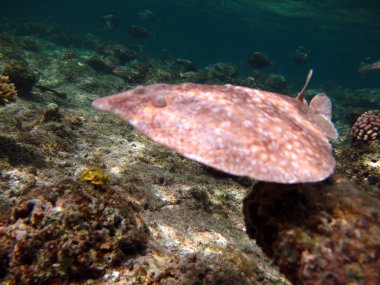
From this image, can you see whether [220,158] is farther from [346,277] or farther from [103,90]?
[103,90]

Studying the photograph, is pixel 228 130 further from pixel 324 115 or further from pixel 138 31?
pixel 138 31

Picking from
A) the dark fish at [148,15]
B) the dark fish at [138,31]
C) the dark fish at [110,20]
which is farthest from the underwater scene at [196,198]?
the dark fish at [148,15]

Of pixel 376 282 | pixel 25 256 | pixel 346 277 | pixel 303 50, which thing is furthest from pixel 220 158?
pixel 303 50

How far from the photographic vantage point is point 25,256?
264 cm

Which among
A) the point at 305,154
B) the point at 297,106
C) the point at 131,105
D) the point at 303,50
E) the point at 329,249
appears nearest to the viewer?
the point at 329,249

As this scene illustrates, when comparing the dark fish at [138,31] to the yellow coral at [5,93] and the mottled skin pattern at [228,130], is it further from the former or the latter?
the mottled skin pattern at [228,130]

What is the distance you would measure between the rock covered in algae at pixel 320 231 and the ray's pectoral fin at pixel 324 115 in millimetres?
1047

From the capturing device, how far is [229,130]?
2281 mm

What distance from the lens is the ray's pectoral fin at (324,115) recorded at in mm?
3510

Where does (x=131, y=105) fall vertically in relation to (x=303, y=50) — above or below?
above

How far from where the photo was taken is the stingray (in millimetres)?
2104

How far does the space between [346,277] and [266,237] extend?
72cm

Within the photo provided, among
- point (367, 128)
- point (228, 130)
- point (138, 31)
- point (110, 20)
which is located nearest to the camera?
point (228, 130)

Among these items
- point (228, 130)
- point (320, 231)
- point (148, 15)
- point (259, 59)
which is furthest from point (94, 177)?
point (148, 15)
